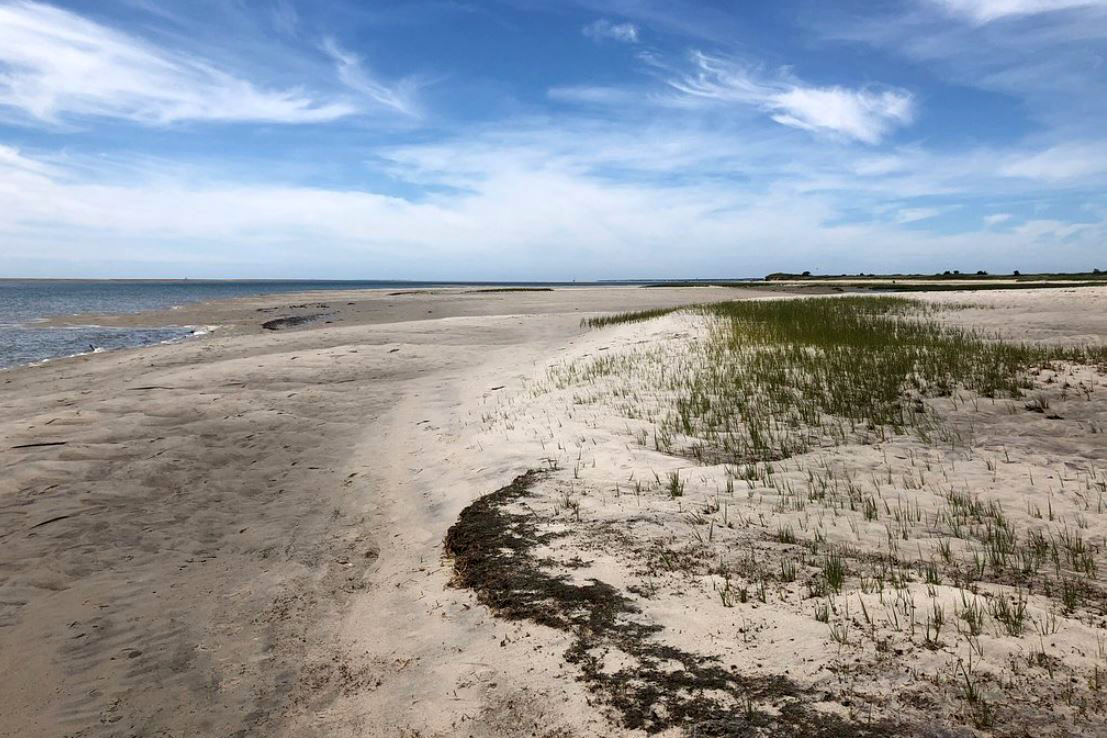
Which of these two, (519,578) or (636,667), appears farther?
(519,578)

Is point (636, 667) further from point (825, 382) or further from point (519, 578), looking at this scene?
point (825, 382)

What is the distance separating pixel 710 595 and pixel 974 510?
334 cm

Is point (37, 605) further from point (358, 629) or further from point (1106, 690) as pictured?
point (1106, 690)

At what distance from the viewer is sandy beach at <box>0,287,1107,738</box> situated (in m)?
3.27

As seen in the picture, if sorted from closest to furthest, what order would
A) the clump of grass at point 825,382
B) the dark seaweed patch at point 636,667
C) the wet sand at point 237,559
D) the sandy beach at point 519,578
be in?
the dark seaweed patch at point 636,667 < the sandy beach at point 519,578 < the wet sand at point 237,559 < the clump of grass at point 825,382

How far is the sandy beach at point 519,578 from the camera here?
3.27 m

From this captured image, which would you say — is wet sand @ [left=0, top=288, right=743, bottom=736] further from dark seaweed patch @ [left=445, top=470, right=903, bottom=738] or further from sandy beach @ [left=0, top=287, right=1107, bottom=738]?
dark seaweed patch @ [left=445, top=470, right=903, bottom=738]

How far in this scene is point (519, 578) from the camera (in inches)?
190

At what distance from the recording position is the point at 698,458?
772 centimetres

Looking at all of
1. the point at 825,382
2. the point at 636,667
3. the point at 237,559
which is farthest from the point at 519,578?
the point at 825,382

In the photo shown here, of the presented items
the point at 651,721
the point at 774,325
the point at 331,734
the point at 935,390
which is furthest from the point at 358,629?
the point at 774,325

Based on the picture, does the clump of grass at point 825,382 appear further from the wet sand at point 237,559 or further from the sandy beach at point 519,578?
the wet sand at point 237,559

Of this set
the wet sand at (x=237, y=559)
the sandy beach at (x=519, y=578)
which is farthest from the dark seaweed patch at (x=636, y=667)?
the wet sand at (x=237, y=559)

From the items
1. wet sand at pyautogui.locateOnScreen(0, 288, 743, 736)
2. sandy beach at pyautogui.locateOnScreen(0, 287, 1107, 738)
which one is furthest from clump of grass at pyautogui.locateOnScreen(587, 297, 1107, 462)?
wet sand at pyautogui.locateOnScreen(0, 288, 743, 736)
